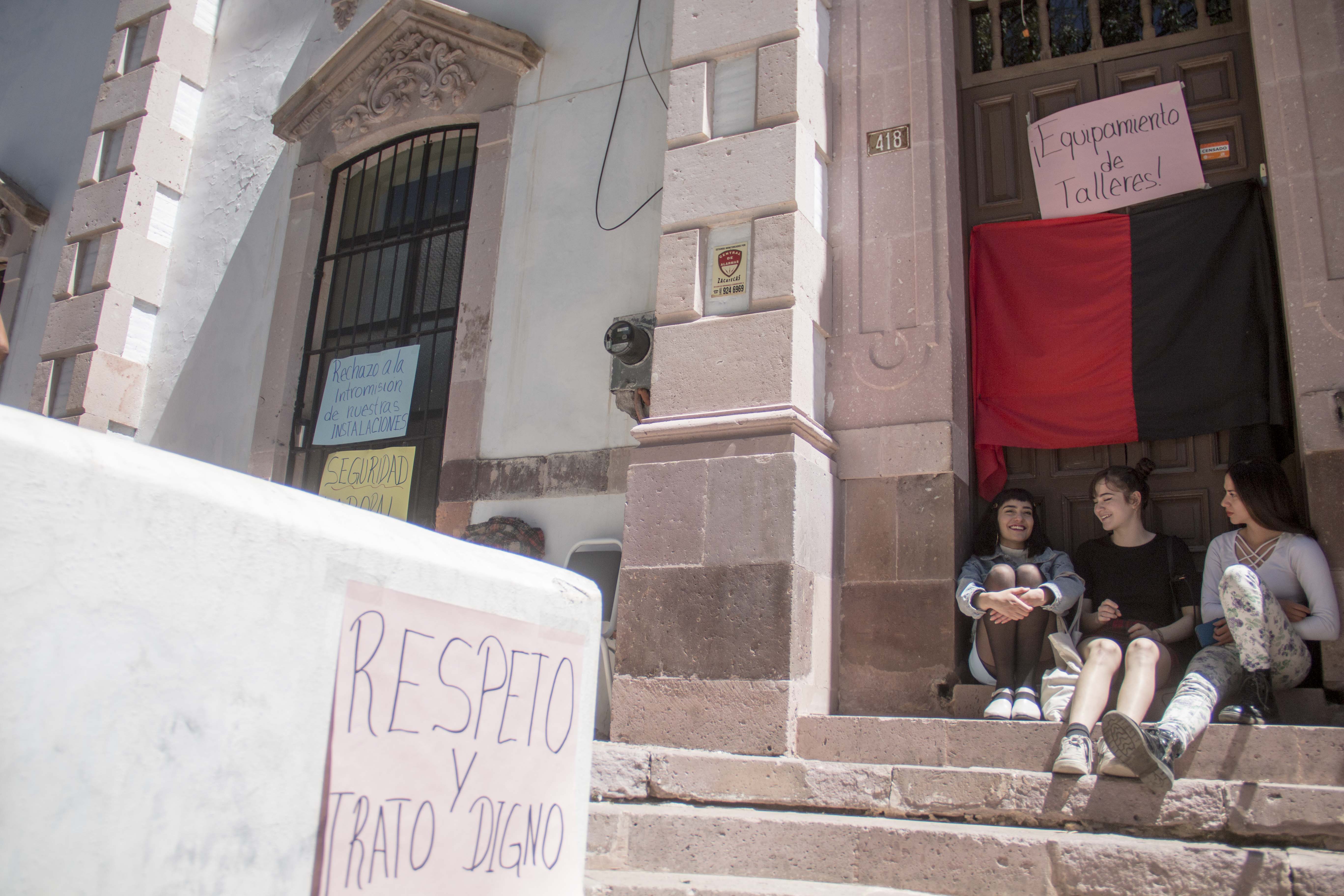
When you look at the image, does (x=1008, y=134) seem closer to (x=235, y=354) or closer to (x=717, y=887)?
(x=717, y=887)

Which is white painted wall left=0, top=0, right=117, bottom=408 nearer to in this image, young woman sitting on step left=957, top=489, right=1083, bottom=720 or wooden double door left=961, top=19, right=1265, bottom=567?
wooden double door left=961, top=19, right=1265, bottom=567

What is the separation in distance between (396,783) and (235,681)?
1.22 ft

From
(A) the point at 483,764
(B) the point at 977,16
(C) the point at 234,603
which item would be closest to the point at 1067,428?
(B) the point at 977,16

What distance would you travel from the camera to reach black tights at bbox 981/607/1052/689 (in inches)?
172

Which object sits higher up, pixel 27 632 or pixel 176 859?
pixel 27 632

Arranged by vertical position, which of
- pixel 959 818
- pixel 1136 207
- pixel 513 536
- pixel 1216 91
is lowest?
pixel 959 818

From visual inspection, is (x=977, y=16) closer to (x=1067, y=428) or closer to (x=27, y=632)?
(x=1067, y=428)

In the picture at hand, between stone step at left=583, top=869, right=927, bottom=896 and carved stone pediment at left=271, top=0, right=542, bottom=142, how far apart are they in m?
5.96

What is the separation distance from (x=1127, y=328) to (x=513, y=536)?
12.0 ft

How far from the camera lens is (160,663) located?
1491 millimetres

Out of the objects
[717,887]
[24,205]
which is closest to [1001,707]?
[717,887]

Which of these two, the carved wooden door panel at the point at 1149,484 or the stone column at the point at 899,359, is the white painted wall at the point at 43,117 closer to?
the stone column at the point at 899,359

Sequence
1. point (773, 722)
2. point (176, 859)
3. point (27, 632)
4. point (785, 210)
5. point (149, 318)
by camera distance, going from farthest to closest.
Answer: point (149, 318), point (785, 210), point (773, 722), point (176, 859), point (27, 632)

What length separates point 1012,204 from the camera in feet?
19.1
